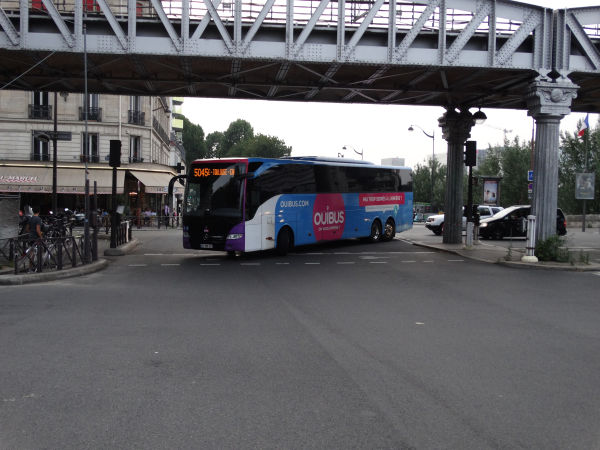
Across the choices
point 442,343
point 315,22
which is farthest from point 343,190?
point 442,343

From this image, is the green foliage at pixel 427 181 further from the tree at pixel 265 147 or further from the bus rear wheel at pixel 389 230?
the bus rear wheel at pixel 389 230

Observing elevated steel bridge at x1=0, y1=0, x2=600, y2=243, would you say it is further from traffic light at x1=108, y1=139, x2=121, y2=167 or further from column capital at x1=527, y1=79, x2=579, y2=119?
traffic light at x1=108, y1=139, x2=121, y2=167

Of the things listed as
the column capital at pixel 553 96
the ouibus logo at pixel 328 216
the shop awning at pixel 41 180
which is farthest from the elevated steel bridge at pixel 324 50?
the shop awning at pixel 41 180

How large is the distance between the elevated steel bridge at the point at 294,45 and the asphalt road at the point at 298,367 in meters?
7.23

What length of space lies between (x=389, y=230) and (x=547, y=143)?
33.8 feet

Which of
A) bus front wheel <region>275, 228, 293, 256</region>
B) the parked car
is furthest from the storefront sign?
the parked car

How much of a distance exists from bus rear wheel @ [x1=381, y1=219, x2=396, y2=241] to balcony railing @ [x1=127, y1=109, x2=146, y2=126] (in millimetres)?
24085

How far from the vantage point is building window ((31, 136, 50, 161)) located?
40.3m

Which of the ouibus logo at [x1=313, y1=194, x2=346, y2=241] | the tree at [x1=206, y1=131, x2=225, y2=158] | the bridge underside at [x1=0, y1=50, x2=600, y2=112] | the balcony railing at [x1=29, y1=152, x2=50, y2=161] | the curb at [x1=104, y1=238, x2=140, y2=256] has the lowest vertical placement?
the curb at [x1=104, y1=238, x2=140, y2=256]

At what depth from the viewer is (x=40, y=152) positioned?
40.5m

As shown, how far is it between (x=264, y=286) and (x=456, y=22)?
10294mm

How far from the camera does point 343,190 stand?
23953mm

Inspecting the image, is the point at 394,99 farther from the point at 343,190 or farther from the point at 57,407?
the point at 57,407

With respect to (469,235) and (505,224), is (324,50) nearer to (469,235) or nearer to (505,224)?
(469,235)
